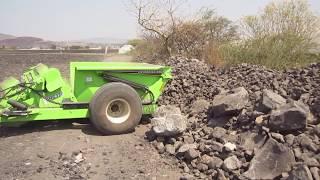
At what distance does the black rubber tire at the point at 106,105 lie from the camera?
712cm

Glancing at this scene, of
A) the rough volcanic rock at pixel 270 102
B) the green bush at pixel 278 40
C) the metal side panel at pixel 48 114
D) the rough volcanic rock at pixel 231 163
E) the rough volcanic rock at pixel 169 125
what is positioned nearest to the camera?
the rough volcanic rock at pixel 231 163

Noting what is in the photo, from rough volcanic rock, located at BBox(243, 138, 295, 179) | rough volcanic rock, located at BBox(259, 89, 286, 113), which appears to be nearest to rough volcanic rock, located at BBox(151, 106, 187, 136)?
rough volcanic rock, located at BBox(259, 89, 286, 113)

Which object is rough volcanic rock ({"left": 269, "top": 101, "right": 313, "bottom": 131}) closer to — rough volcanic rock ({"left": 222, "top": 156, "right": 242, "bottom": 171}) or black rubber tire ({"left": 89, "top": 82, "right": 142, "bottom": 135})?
rough volcanic rock ({"left": 222, "top": 156, "right": 242, "bottom": 171})

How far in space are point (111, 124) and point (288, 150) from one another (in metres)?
3.22

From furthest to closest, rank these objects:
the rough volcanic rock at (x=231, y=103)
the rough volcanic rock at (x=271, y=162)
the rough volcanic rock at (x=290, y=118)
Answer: the rough volcanic rock at (x=231, y=103) → the rough volcanic rock at (x=290, y=118) → the rough volcanic rock at (x=271, y=162)

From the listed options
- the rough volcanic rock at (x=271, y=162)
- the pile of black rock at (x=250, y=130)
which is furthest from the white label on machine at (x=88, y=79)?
the rough volcanic rock at (x=271, y=162)

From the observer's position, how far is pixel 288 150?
503cm

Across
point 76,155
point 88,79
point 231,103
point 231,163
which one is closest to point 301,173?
point 231,163

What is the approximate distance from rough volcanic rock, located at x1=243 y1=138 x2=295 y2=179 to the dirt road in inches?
43.7

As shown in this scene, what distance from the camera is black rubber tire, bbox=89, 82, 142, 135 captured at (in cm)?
712

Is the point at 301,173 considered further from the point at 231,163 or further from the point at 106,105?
the point at 106,105

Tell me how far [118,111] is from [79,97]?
0.72 m

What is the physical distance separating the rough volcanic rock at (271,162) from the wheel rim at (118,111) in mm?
2816

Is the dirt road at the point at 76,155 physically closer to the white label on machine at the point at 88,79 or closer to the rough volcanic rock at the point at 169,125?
the rough volcanic rock at the point at 169,125
